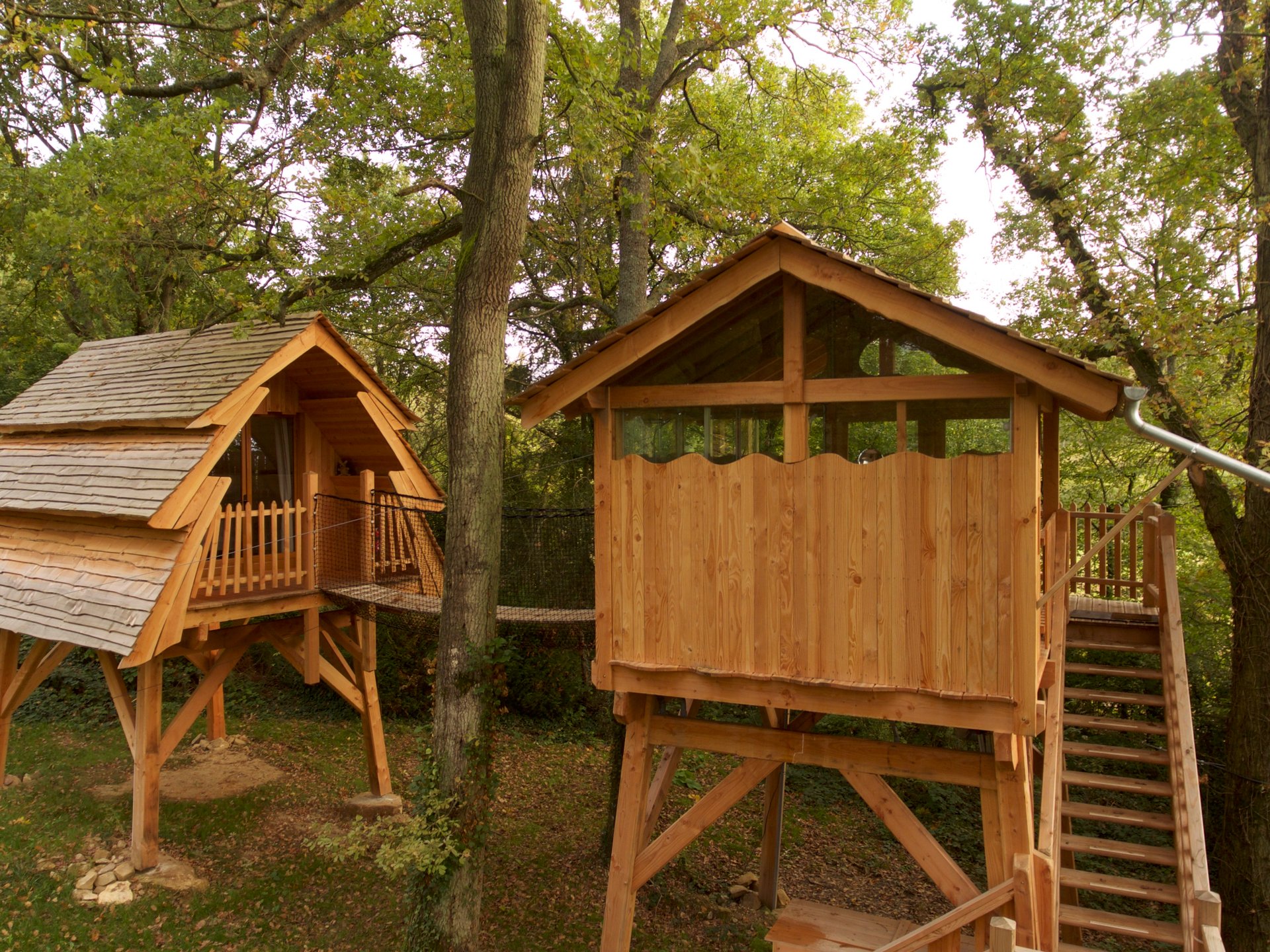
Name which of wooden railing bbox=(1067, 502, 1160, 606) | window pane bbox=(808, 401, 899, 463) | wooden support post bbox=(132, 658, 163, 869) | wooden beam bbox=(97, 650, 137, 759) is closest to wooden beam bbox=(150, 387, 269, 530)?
wooden support post bbox=(132, 658, 163, 869)

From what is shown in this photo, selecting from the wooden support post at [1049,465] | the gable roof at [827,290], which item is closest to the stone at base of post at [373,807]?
the gable roof at [827,290]

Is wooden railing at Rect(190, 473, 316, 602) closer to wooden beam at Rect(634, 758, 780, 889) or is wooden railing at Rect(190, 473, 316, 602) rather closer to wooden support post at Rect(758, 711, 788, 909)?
wooden beam at Rect(634, 758, 780, 889)

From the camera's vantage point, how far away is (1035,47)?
10.5 m

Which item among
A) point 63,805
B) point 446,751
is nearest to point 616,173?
point 446,751

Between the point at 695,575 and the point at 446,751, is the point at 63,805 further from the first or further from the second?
the point at 695,575

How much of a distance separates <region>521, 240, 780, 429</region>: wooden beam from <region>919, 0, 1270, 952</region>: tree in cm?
529

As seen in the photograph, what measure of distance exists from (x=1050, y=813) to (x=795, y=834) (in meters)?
6.34

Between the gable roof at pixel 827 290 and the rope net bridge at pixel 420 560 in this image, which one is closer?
the gable roof at pixel 827 290

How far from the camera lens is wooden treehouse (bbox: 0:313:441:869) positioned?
8477 millimetres

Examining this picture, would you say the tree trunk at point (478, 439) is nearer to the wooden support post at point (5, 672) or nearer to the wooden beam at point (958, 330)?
the wooden beam at point (958, 330)

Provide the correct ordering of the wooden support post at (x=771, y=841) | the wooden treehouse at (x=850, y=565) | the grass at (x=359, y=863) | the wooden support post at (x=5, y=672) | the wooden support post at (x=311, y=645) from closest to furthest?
the wooden treehouse at (x=850, y=565) < the grass at (x=359, y=863) < the wooden support post at (x=771, y=841) < the wooden support post at (x=311, y=645) < the wooden support post at (x=5, y=672)

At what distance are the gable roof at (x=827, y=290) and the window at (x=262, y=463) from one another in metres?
5.96

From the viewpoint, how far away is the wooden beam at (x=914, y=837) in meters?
5.76

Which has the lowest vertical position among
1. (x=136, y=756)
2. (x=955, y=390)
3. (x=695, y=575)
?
(x=136, y=756)
